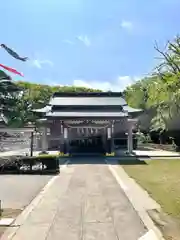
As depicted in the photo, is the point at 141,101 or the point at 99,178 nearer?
the point at 99,178

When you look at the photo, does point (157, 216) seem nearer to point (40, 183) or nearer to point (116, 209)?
point (116, 209)

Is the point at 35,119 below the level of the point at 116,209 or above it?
above

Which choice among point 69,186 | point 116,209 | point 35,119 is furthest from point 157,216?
point 69,186

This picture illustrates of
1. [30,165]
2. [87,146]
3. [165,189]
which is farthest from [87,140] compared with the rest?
[165,189]

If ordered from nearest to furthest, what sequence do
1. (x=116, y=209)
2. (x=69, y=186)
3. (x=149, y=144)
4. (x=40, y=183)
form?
1. (x=116, y=209)
2. (x=69, y=186)
3. (x=40, y=183)
4. (x=149, y=144)

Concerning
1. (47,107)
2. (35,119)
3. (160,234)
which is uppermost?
(47,107)

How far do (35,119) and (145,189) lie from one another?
18.7 feet

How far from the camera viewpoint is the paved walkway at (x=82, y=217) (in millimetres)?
6609

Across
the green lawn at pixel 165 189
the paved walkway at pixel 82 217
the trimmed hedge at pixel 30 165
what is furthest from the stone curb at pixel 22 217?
the trimmed hedge at pixel 30 165

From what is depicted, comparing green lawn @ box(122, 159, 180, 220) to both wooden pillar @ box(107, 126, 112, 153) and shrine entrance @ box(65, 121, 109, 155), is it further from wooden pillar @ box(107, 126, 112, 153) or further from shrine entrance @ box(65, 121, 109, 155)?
shrine entrance @ box(65, 121, 109, 155)

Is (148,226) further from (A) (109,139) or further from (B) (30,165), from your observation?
(A) (109,139)

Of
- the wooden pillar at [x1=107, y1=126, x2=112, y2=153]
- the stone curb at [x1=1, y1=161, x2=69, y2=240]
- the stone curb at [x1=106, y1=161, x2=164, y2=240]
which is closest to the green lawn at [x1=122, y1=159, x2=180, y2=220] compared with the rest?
the stone curb at [x1=106, y1=161, x2=164, y2=240]

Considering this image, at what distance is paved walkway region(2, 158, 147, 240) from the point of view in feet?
21.7

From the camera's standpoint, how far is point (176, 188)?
12305 mm
